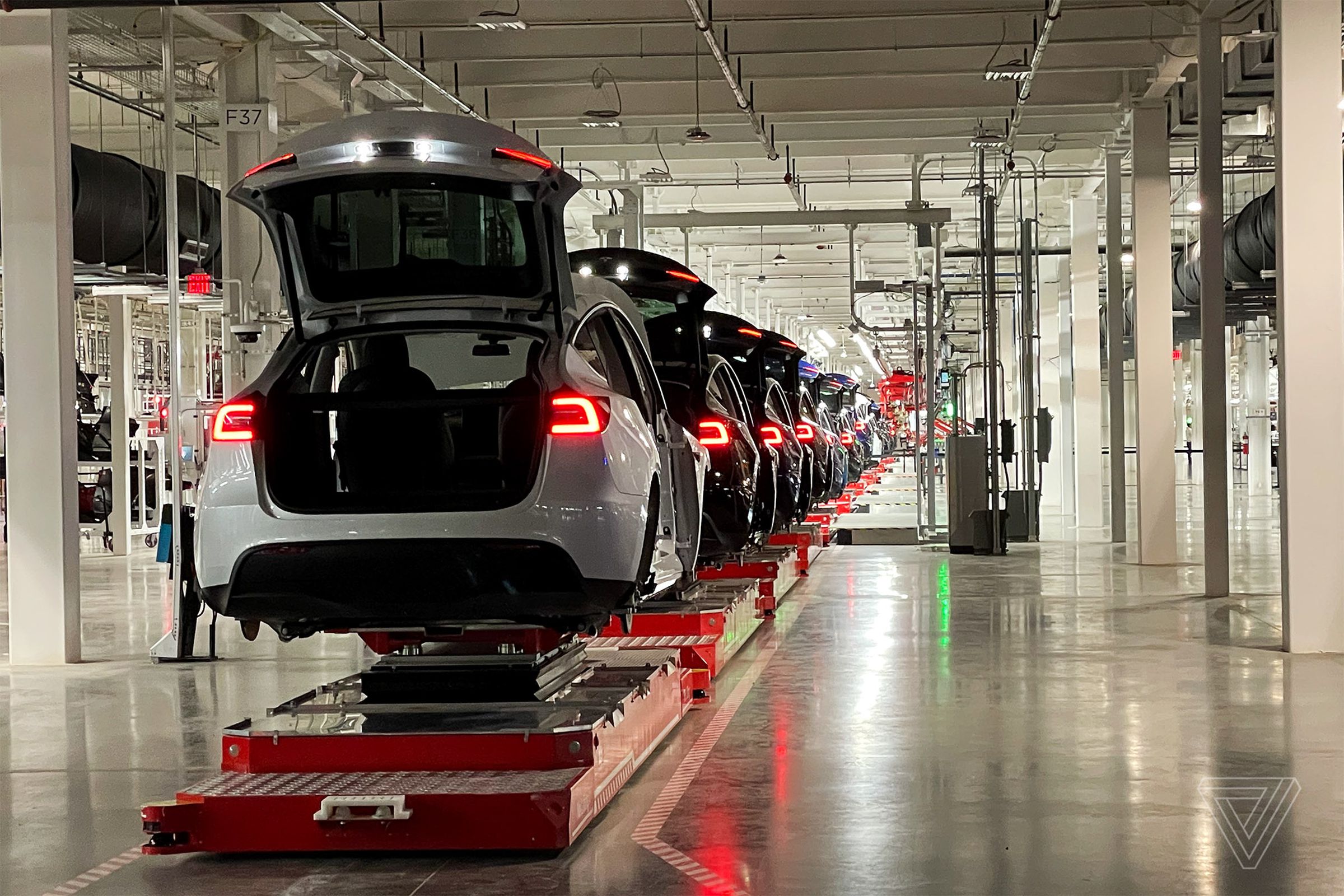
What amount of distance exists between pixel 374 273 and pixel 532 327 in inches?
24.8

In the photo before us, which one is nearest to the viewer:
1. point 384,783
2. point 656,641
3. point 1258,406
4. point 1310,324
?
point 384,783

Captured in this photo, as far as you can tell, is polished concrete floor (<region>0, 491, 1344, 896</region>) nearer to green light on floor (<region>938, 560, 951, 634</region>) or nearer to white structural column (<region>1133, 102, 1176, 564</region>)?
green light on floor (<region>938, 560, 951, 634</region>)

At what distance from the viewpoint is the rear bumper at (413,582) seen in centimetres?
485

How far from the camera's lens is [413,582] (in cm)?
490

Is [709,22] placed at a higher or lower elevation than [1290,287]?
higher

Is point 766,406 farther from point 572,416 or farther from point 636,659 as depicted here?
point 572,416

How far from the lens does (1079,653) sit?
9.05 m

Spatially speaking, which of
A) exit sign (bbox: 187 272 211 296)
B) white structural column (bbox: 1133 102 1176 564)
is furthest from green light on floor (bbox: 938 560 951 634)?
exit sign (bbox: 187 272 211 296)

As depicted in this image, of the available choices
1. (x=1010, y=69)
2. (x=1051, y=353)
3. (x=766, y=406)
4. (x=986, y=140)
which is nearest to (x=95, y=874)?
(x=766, y=406)

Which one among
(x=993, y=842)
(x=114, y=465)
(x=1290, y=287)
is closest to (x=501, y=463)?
(x=993, y=842)

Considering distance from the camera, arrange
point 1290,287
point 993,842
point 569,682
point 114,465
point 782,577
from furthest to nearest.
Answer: point 114,465 → point 782,577 → point 1290,287 → point 569,682 → point 993,842

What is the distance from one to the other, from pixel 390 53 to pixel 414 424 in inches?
283

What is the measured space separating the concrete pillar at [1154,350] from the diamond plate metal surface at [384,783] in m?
11.1

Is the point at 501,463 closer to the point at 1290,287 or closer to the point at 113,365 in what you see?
the point at 1290,287
